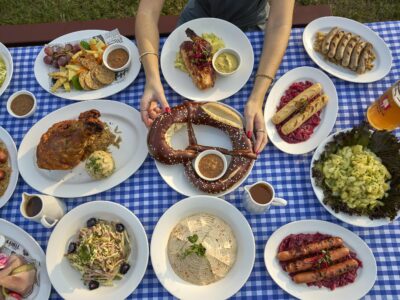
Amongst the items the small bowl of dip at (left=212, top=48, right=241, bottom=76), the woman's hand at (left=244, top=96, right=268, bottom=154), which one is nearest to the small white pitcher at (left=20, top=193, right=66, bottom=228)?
the woman's hand at (left=244, top=96, right=268, bottom=154)

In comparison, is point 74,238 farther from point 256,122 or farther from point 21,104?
point 256,122

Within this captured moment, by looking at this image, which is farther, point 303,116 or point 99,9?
point 99,9

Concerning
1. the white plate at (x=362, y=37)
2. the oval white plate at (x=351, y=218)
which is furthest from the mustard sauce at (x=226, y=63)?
the oval white plate at (x=351, y=218)

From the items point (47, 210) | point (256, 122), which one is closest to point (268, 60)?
point (256, 122)

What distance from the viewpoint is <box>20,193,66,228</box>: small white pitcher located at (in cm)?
226

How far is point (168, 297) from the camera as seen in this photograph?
2.36 meters

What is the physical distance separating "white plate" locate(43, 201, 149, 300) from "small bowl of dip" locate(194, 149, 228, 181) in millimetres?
562

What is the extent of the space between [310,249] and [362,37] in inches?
70.7

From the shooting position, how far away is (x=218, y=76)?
9.21 feet

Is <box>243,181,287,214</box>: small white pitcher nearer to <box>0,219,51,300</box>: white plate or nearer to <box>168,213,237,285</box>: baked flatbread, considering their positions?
<box>168,213,237,285</box>: baked flatbread

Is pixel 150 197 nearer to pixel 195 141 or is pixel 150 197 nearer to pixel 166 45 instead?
pixel 195 141

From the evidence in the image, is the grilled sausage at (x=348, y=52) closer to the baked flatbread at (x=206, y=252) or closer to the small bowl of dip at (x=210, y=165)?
the small bowl of dip at (x=210, y=165)

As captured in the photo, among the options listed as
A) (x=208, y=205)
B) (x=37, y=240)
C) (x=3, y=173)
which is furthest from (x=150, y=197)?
(x=3, y=173)

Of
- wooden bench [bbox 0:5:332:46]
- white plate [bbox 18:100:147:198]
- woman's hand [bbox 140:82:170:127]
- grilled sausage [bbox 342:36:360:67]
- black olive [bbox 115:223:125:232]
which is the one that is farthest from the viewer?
wooden bench [bbox 0:5:332:46]
